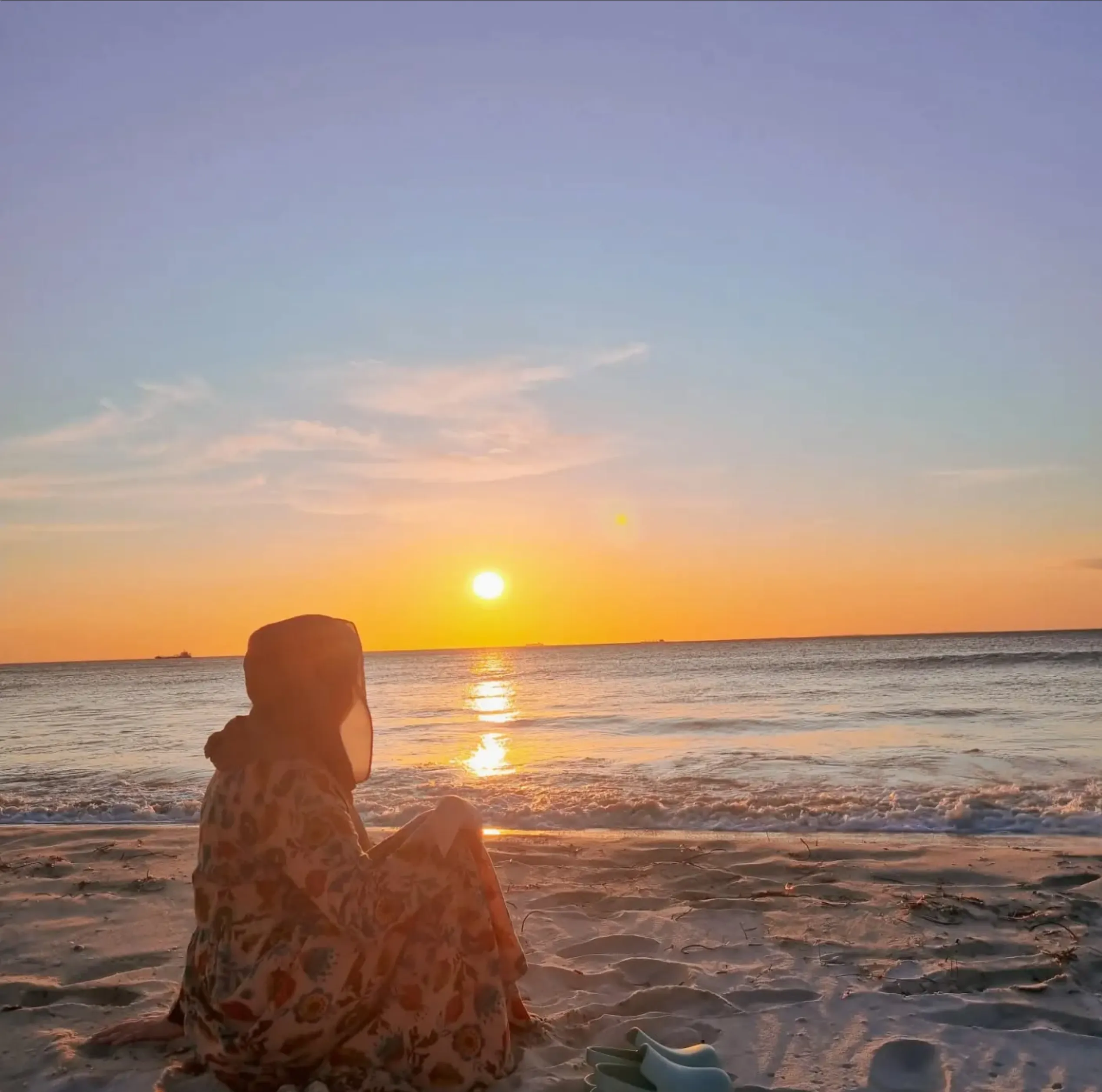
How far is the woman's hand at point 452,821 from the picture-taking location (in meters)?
3.43

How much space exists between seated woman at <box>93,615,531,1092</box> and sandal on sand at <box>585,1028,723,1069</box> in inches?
13.8

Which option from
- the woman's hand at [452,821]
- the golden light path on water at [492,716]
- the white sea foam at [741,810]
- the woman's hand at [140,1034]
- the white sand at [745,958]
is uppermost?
the woman's hand at [452,821]

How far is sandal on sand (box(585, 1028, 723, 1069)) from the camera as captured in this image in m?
3.54

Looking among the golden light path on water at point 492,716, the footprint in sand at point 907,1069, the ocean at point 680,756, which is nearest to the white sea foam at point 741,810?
the ocean at point 680,756

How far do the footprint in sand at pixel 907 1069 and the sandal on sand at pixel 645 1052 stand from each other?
62cm

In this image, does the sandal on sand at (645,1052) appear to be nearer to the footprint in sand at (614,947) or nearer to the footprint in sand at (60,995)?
the footprint in sand at (614,947)

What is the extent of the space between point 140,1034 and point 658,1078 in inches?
87.8

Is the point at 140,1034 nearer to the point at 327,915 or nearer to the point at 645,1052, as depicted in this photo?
the point at 327,915

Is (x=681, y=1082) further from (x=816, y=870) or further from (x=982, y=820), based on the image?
(x=982, y=820)

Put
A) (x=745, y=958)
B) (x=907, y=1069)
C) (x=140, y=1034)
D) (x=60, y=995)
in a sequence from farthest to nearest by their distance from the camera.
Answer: (x=745, y=958) < (x=60, y=995) < (x=140, y=1034) < (x=907, y=1069)

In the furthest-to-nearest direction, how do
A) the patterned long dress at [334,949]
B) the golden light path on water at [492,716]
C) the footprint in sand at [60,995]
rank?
the golden light path on water at [492,716], the footprint in sand at [60,995], the patterned long dress at [334,949]

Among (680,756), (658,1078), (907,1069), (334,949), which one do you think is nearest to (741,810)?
(680,756)

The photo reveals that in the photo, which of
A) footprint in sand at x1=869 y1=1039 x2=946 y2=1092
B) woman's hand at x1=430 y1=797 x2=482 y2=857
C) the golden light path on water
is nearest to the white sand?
footprint in sand at x1=869 y1=1039 x2=946 y2=1092

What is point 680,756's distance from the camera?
1411cm
